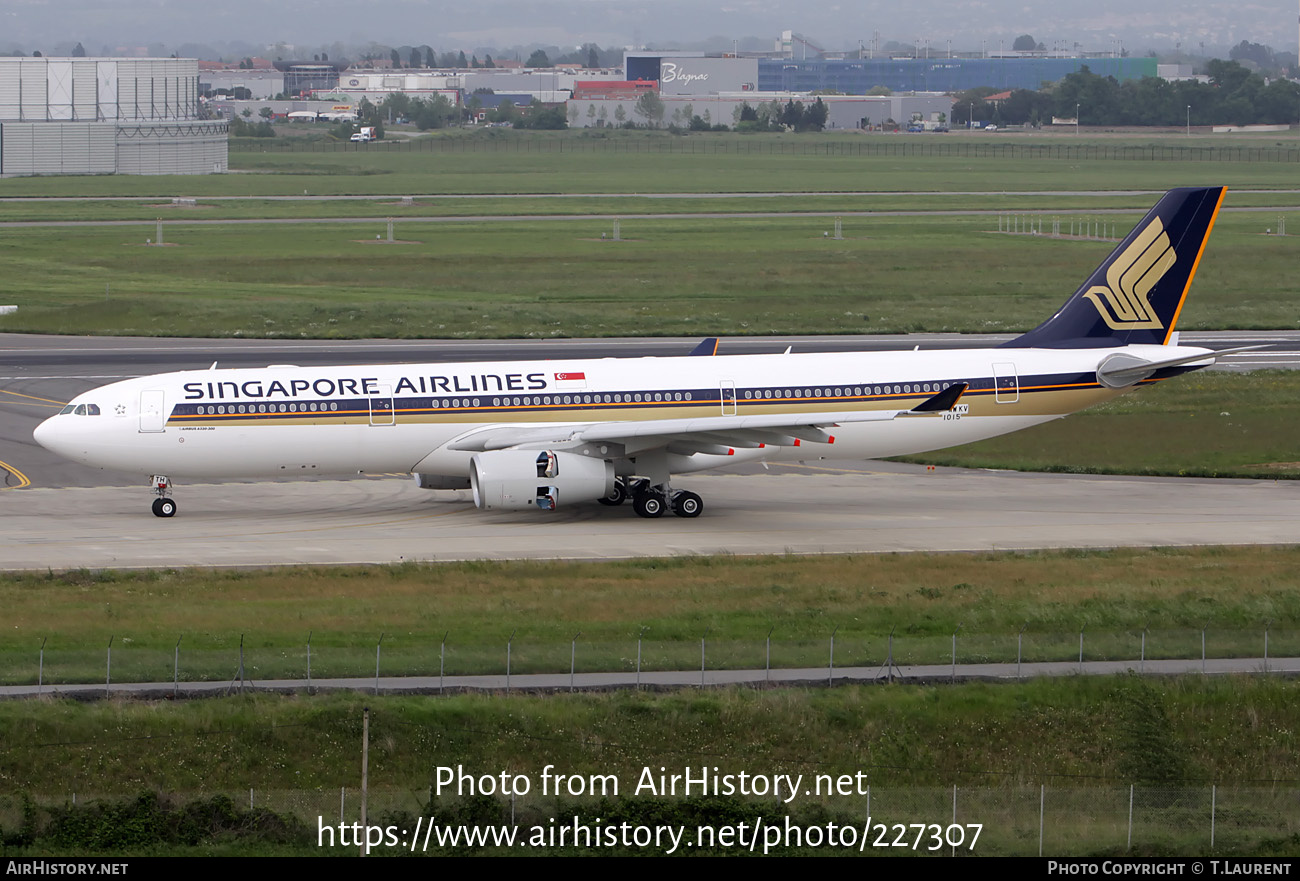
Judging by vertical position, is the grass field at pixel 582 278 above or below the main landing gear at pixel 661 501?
above

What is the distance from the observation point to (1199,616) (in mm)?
37469

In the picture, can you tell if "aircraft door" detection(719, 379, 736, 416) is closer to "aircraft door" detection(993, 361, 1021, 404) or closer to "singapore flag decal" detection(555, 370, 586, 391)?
"singapore flag decal" detection(555, 370, 586, 391)

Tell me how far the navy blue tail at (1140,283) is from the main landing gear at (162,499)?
1109 inches

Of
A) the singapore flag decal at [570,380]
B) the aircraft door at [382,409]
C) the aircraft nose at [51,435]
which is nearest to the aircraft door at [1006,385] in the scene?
the singapore flag decal at [570,380]

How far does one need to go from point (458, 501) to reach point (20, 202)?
456ft

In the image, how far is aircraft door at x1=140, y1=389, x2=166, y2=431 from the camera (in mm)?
48281

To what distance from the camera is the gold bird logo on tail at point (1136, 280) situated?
53375mm

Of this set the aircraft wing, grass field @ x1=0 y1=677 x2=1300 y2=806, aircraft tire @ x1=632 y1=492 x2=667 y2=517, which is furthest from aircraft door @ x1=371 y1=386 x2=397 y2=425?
grass field @ x1=0 y1=677 x2=1300 y2=806

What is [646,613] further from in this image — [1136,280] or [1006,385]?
[1136,280]

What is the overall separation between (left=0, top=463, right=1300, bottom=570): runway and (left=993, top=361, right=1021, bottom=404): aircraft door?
3.42 m

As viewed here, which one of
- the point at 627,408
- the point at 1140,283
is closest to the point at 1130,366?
the point at 1140,283

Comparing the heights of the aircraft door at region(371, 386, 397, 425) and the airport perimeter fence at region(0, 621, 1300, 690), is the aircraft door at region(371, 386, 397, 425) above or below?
above

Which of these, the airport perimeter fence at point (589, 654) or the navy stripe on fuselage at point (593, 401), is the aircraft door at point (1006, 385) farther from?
the airport perimeter fence at point (589, 654)
